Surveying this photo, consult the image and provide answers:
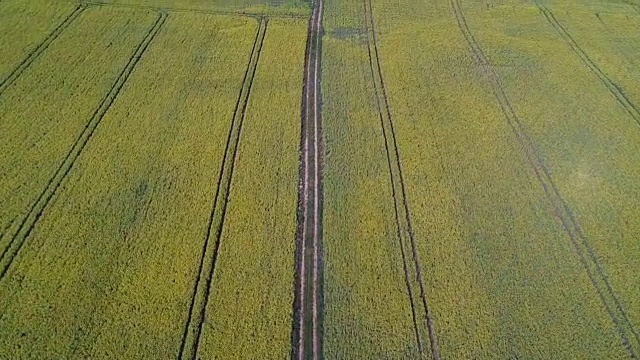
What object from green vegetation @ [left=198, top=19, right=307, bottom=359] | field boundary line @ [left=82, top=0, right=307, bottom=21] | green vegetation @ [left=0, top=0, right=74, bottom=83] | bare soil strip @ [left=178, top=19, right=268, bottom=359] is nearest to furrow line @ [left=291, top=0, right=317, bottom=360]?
green vegetation @ [left=198, top=19, right=307, bottom=359]

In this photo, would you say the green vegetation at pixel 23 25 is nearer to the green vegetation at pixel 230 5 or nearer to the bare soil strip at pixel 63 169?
the green vegetation at pixel 230 5

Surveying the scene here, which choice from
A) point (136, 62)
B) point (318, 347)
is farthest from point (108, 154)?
point (318, 347)

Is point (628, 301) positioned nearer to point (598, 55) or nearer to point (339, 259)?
point (339, 259)

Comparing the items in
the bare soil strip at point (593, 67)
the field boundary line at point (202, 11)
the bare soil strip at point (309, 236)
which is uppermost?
the field boundary line at point (202, 11)

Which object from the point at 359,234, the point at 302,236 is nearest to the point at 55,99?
the point at 302,236

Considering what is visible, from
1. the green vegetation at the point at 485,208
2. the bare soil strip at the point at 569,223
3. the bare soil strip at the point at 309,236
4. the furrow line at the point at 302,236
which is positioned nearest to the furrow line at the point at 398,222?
the green vegetation at the point at 485,208
